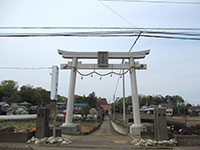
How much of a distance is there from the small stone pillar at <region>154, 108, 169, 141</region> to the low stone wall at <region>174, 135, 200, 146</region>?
621 millimetres

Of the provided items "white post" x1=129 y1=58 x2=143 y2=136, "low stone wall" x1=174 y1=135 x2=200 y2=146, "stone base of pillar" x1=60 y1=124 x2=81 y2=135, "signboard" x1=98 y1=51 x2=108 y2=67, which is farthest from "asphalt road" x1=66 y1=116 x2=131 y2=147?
"signboard" x1=98 y1=51 x2=108 y2=67

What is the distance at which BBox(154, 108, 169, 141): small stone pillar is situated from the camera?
905 centimetres

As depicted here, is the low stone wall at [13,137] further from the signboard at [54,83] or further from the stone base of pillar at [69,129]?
the stone base of pillar at [69,129]

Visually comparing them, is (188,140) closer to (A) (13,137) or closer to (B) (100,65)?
(B) (100,65)

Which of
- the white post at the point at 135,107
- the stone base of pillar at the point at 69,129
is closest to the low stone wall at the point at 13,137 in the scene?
the stone base of pillar at the point at 69,129

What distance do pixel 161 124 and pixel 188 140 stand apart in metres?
1.54

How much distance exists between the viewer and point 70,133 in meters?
13.1

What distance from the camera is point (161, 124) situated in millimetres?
9164

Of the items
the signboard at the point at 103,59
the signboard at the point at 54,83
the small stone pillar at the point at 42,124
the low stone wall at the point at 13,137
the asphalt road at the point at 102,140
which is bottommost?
the asphalt road at the point at 102,140

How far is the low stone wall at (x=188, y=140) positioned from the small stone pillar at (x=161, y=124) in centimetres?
62

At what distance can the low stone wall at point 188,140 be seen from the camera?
28.4 feet

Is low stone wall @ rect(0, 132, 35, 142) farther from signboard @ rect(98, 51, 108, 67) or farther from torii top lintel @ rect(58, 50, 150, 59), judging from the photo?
signboard @ rect(98, 51, 108, 67)

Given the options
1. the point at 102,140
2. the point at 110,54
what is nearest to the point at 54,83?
the point at 102,140

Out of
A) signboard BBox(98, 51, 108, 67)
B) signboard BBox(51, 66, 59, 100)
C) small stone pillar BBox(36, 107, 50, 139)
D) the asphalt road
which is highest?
signboard BBox(98, 51, 108, 67)
